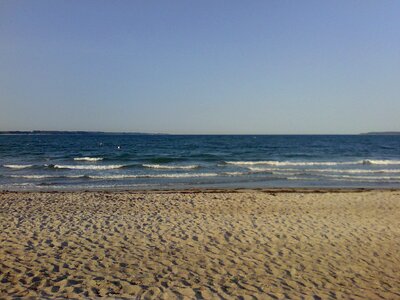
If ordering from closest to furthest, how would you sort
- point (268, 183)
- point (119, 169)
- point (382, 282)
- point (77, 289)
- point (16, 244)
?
point (77, 289) < point (382, 282) < point (16, 244) < point (268, 183) < point (119, 169)

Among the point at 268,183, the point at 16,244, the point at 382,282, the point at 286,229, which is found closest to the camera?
the point at 382,282

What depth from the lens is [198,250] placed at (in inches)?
305

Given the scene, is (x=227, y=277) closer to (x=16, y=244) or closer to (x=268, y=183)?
(x=16, y=244)

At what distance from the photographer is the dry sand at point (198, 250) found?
5.91m

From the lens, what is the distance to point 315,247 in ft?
26.7

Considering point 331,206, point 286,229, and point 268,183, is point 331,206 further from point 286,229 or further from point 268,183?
point 268,183

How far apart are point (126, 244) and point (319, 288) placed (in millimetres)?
4299

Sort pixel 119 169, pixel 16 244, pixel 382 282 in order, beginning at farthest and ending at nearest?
1. pixel 119 169
2. pixel 16 244
3. pixel 382 282

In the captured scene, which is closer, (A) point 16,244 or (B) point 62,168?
(A) point 16,244

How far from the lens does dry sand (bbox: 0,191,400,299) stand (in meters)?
5.91

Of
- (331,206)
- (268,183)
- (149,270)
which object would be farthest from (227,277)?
(268,183)

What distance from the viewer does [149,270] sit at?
21.6ft

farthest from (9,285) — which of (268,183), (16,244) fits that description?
(268,183)

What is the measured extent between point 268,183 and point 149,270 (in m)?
15.2
